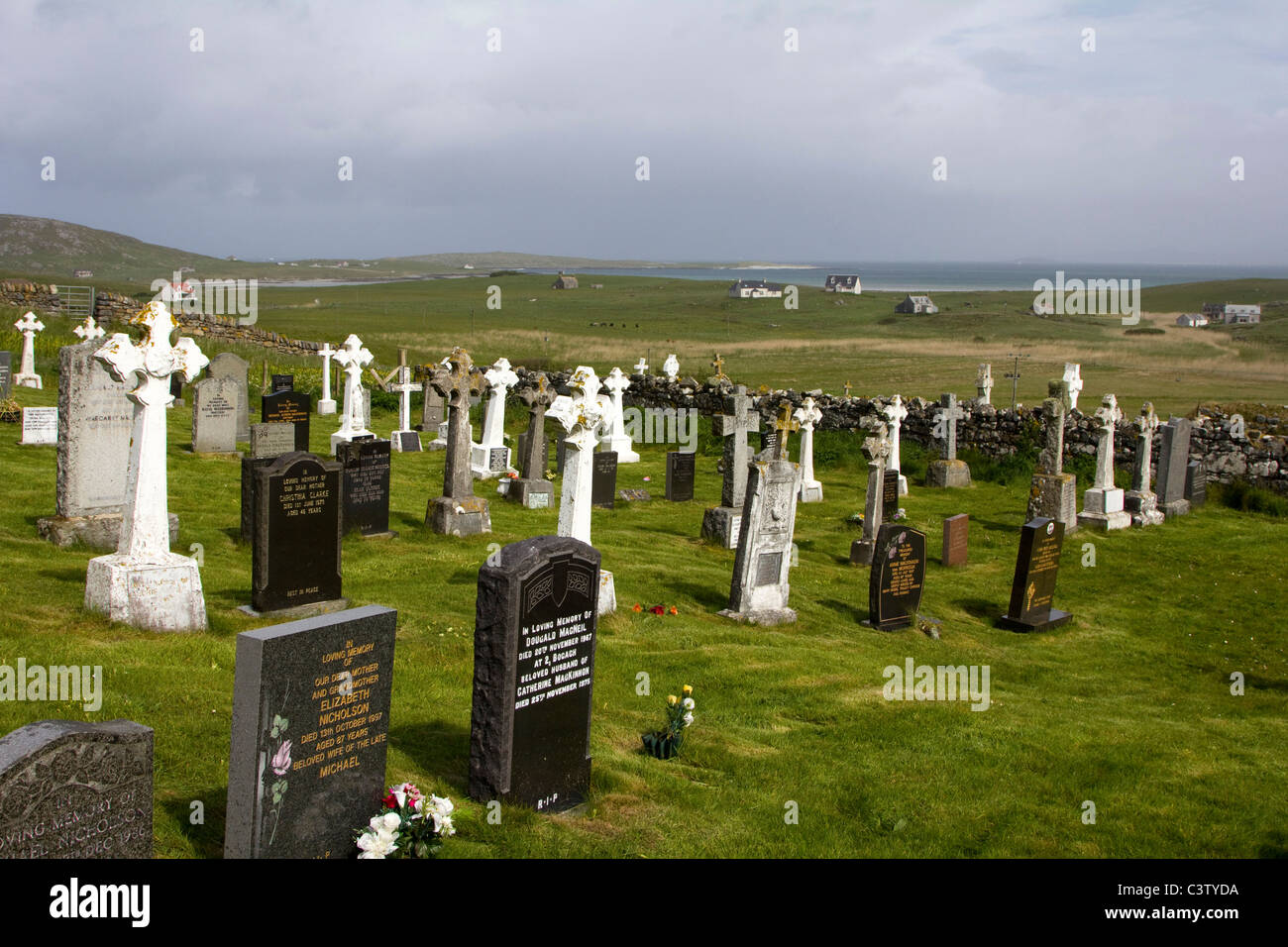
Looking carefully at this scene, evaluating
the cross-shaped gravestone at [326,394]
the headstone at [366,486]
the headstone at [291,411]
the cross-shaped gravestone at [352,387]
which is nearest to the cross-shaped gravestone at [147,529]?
the headstone at [366,486]

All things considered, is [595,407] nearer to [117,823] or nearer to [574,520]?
[574,520]

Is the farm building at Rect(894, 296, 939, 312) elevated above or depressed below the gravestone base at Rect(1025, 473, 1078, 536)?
above

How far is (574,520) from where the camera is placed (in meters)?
11.4

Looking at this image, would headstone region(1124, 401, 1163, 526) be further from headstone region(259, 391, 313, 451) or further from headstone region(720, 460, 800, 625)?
headstone region(259, 391, 313, 451)

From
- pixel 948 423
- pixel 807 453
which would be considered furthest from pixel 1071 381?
pixel 807 453

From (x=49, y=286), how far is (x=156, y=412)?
37156mm

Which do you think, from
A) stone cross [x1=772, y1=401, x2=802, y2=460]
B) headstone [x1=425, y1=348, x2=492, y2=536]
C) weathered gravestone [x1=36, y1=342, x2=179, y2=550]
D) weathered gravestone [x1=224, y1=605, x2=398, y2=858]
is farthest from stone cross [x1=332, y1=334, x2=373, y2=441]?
weathered gravestone [x1=224, y1=605, x2=398, y2=858]

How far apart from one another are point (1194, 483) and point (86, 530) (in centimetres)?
1982

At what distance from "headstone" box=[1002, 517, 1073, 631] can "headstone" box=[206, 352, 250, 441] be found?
1464 cm

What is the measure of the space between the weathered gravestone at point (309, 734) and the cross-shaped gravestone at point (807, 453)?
1511cm

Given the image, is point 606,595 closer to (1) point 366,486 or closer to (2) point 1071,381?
(1) point 366,486

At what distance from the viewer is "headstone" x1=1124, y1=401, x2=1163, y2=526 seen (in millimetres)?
19891

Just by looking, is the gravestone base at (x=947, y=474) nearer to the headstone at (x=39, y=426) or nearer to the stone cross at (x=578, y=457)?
the stone cross at (x=578, y=457)
